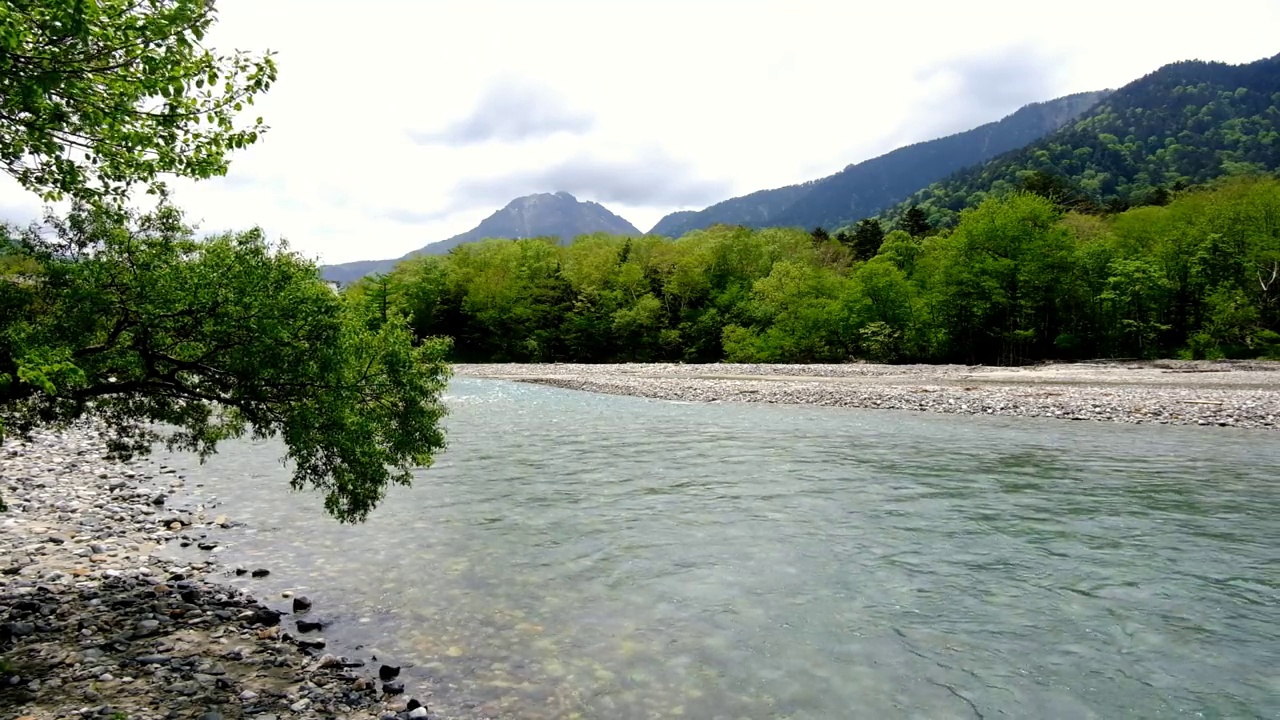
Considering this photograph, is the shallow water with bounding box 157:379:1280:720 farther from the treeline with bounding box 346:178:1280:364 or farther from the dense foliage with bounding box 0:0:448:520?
the treeline with bounding box 346:178:1280:364

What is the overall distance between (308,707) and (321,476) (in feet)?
11.7

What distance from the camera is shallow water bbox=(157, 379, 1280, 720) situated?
7609 millimetres

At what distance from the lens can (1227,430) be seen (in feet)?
78.5

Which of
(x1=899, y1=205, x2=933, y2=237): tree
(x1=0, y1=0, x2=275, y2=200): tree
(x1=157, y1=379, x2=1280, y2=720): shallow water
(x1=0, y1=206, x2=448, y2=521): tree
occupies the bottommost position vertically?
(x1=157, y1=379, x2=1280, y2=720): shallow water

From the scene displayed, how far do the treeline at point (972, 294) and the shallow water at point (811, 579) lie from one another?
43.1 metres

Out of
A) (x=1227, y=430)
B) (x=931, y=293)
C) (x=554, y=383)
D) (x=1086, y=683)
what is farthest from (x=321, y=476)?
(x=931, y=293)

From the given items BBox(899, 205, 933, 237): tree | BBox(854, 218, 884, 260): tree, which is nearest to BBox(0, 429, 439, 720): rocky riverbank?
BBox(854, 218, 884, 260): tree

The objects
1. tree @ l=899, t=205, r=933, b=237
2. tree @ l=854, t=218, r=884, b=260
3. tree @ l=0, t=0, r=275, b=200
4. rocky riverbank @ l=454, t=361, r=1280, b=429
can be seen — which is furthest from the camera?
tree @ l=899, t=205, r=933, b=237

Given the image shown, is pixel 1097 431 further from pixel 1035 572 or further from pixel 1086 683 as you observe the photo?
pixel 1086 683

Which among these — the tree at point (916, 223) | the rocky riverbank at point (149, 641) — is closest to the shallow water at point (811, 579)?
the rocky riverbank at point (149, 641)

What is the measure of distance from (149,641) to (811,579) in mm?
9308

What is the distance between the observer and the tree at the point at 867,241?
93.1 m

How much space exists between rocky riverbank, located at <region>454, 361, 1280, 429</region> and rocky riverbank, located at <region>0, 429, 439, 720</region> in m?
29.4

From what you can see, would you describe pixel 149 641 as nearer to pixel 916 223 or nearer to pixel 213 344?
pixel 213 344
